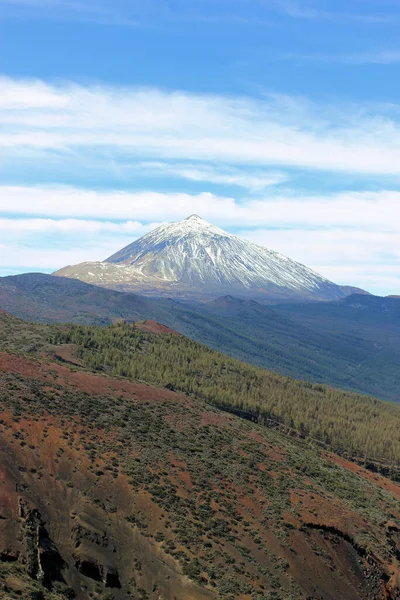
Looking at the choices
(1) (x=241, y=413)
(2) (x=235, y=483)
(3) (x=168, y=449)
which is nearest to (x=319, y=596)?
(2) (x=235, y=483)

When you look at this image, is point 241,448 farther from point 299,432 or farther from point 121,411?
point 299,432

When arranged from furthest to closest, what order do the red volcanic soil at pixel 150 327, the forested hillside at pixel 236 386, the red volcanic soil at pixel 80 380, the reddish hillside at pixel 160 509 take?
the red volcanic soil at pixel 150 327 < the forested hillside at pixel 236 386 < the red volcanic soil at pixel 80 380 < the reddish hillside at pixel 160 509

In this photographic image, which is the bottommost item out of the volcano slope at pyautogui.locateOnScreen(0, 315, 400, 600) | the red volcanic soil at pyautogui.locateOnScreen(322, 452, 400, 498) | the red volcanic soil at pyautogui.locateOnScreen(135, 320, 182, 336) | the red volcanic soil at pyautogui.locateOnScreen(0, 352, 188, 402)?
the red volcanic soil at pyautogui.locateOnScreen(322, 452, 400, 498)

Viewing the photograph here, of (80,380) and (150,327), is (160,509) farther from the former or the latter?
(150,327)

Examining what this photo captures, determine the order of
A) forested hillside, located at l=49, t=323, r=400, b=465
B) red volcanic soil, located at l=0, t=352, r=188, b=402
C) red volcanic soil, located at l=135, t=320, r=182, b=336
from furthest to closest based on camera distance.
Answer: red volcanic soil, located at l=135, t=320, r=182, b=336 < forested hillside, located at l=49, t=323, r=400, b=465 < red volcanic soil, located at l=0, t=352, r=188, b=402

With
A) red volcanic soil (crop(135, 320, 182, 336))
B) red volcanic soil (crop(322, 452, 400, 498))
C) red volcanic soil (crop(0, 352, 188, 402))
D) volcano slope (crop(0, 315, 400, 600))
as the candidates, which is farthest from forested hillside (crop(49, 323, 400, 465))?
volcano slope (crop(0, 315, 400, 600))

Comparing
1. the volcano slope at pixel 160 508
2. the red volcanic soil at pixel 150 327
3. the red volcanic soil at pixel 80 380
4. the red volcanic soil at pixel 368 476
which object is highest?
the red volcanic soil at pixel 150 327

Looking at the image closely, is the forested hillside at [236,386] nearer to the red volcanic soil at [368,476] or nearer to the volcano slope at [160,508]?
the red volcanic soil at [368,476]

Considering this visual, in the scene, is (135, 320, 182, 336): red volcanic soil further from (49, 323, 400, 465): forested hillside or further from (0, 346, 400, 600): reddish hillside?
(0, 346, 400, 600): reddish hillside

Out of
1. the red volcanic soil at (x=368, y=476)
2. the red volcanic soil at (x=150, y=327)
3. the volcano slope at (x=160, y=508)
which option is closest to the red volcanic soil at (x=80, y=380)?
the volcano slope at (x=160, y=508)
